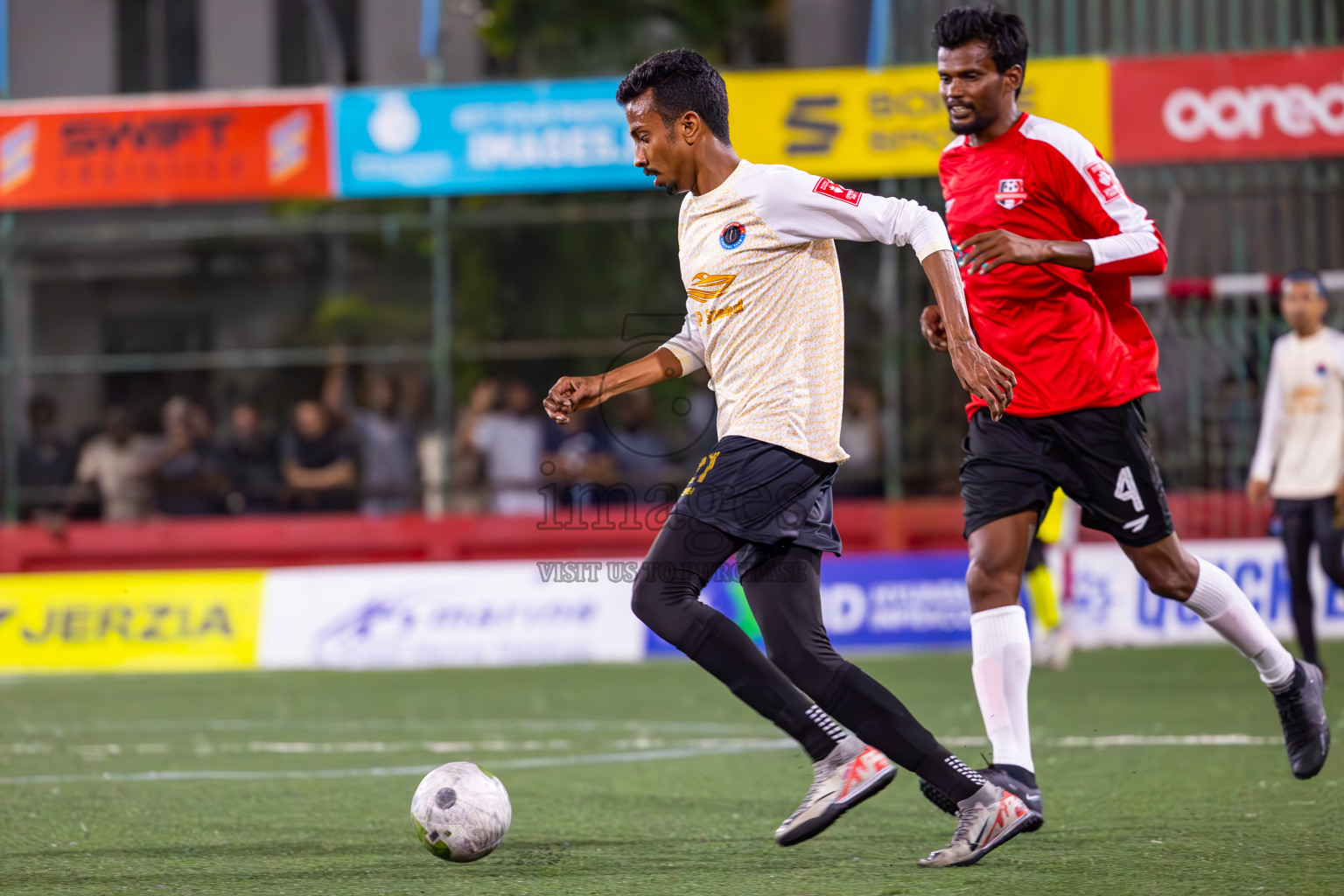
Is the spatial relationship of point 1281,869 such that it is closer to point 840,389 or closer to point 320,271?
point 840,389

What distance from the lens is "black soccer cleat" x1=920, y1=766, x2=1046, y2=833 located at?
437 centimetres

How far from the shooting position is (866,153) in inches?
517

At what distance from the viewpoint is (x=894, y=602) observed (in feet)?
40.0

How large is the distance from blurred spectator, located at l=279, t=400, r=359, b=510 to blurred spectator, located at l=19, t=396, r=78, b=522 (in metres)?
2.01

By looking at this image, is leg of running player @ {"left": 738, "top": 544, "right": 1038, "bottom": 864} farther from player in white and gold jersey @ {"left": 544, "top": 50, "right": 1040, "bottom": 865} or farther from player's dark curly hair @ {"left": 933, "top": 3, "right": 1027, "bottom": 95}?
player's dark curly hair @ {"left": 933, "top": 3, "right": 1027, "bottom": 95}

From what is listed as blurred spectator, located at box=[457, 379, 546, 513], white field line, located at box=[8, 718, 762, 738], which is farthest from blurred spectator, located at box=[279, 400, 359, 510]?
white field line, located at box=[8, 718, 762, 738]

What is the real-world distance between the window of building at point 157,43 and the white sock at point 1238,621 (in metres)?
13.9

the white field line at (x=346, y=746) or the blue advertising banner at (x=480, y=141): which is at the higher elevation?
the blue advertising banner at (x=480, y=141)

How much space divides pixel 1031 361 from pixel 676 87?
4.60 ft

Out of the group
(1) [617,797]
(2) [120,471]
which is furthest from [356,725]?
(2) [120,471]

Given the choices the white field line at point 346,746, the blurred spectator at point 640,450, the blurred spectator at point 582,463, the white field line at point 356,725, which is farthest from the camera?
the blurred spectator at point 640,450

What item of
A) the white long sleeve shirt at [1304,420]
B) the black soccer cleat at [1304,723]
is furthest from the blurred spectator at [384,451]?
the black soccer cleat at [1304,723]

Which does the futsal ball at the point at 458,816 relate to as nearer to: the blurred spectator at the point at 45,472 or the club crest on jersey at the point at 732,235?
the club crest on jersey at the point at 732,235

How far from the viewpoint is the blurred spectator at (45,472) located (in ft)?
46.9
